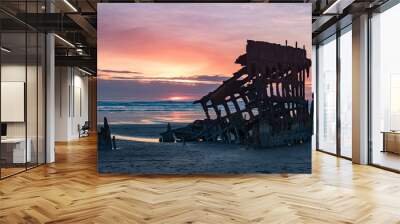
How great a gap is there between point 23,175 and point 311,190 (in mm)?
4729

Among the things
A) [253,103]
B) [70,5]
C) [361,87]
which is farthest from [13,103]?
[361,87]

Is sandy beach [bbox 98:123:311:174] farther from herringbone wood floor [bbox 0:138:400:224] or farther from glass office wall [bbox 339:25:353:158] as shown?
glass office wall [bbox 339:25:353:158]

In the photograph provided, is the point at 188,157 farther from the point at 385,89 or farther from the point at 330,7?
the point at 385,89


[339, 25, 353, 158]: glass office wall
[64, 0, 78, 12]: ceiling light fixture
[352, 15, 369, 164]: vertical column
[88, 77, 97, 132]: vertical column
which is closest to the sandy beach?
[352, 15, 369, 164]: vertical column

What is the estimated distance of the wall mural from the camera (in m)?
6.61

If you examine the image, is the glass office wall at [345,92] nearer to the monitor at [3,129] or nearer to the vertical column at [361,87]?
the vertical column at [361,87]

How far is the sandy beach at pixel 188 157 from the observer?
661 centimetres

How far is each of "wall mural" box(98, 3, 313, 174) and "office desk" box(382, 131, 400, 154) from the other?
5.69ft

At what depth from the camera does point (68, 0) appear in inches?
257

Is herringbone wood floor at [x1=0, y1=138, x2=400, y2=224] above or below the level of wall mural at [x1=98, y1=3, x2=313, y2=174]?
below

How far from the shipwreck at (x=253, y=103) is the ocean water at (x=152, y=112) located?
146mm

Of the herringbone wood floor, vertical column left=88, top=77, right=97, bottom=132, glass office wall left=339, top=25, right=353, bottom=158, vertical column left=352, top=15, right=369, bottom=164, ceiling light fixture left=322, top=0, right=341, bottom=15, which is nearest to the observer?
the herringbone wood floor

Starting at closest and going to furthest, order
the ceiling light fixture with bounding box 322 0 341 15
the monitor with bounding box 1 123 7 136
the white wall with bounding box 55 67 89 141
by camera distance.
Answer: the ceiling light fixture with bounding box 322 0 341 15
the monitor with bounding box 1 123 7 136
the white wall with bounding box 55 67 89 141

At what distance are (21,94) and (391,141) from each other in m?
6.83
